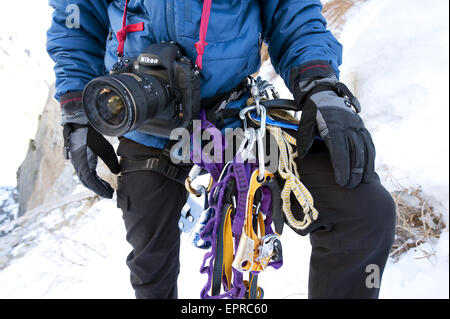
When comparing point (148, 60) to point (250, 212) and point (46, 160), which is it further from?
point (46, 160)

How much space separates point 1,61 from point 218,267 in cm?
532

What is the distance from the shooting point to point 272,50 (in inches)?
47.3

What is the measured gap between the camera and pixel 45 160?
691 centimetres

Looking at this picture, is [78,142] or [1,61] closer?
[78,142]

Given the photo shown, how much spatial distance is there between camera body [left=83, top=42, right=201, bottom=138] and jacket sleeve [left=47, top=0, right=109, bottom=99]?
0.32 m

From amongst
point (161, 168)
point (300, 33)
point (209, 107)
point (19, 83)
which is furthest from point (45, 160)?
point (300, 33)

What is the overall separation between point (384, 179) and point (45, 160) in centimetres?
725

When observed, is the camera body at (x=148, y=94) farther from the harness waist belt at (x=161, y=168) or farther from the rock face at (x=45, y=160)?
the rock face at (x=45, y=160)

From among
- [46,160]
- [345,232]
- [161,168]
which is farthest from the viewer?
[46,160]

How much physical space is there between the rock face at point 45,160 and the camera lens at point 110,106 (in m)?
6.06

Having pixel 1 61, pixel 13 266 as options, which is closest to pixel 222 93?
pixel 13 266

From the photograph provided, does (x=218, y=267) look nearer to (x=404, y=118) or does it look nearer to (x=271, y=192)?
(x=271, y=192)

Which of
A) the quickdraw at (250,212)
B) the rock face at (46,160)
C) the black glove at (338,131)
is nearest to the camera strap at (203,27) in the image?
the quickdraw at (250,212)

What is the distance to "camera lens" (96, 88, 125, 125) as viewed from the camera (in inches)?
34.4
